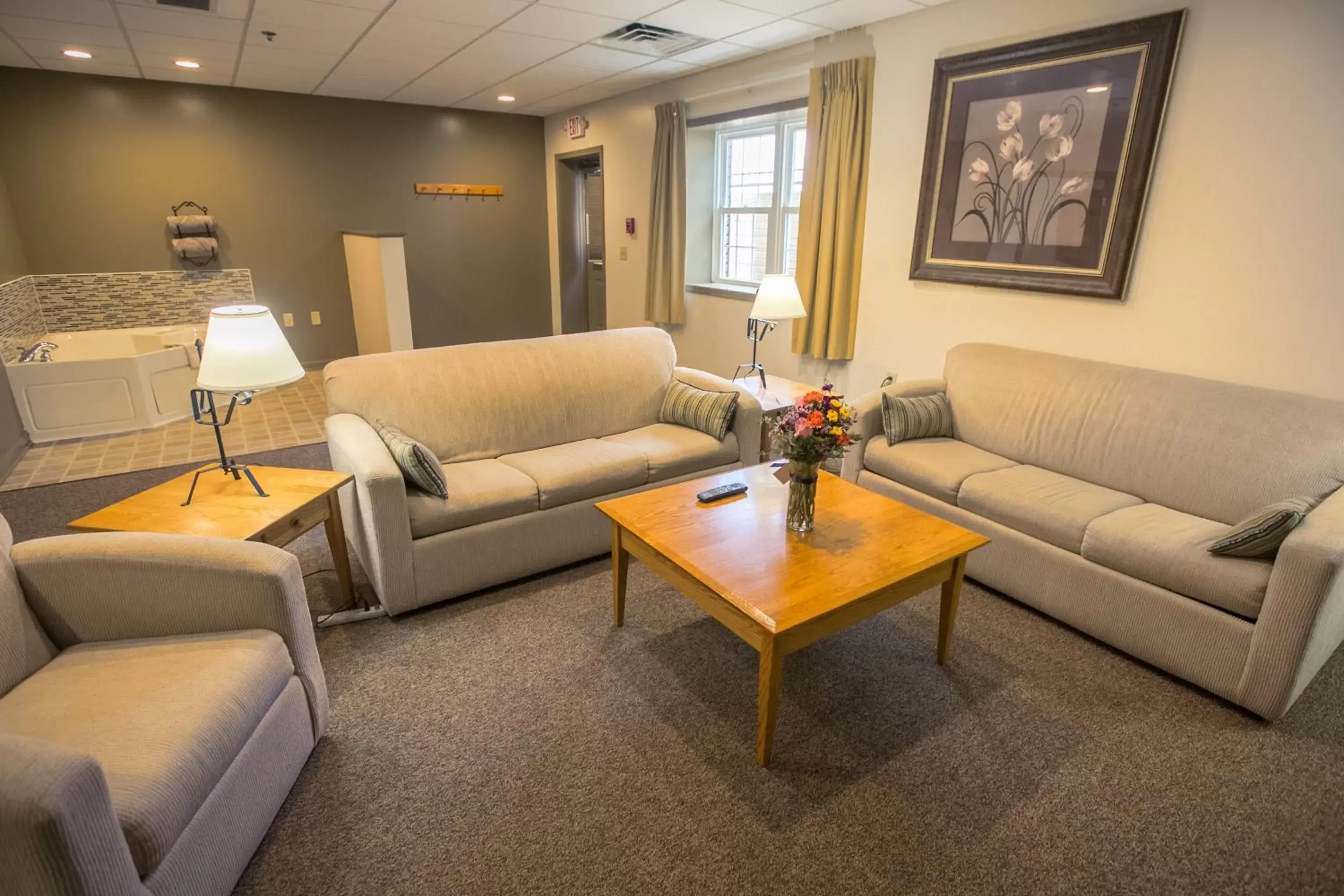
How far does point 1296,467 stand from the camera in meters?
2.28

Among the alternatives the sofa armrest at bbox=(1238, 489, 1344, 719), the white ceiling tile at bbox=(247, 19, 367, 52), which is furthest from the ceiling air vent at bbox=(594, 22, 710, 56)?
the sofa armrest at bbox=(1238, 489, 1344, 719)

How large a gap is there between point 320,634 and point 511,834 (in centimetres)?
117

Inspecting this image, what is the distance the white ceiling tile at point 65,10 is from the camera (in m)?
3.25

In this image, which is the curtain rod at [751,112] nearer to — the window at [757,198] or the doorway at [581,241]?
the window at [757,198]

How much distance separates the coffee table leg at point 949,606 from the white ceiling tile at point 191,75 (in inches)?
223

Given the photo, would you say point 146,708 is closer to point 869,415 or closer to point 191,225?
point 869,415

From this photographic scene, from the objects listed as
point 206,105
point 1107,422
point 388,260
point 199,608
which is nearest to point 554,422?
point 199,608

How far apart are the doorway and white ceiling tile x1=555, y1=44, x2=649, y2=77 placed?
5.67 feet

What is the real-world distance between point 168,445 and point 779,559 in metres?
4.28

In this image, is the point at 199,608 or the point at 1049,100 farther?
the point at 1049,100

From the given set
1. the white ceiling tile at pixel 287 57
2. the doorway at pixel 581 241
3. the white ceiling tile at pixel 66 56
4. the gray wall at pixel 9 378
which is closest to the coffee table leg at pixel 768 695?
the gray wall at pixel 9 378

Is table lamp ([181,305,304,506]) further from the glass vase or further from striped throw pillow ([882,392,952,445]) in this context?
striped throw pillow ([882,392,952,445])

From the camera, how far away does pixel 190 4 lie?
3293 mm

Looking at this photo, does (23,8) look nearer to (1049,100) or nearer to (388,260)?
(388,260)
